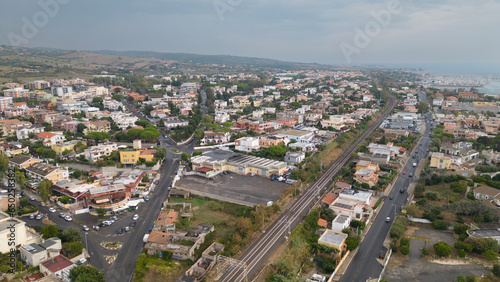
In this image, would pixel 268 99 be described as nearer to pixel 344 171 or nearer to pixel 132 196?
pixel 344 171

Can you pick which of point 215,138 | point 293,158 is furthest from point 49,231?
point 215,138

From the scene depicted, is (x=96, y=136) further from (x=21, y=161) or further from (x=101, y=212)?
(x=101, y=212)

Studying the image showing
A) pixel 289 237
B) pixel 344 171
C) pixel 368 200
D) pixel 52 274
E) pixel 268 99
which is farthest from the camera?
pixel 268 99

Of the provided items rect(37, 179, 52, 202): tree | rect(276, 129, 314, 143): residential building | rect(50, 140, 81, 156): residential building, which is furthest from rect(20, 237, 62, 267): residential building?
rect(276, 129, 314, 143): residential building

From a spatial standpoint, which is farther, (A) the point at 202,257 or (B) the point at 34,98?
(B) the point at 34,98

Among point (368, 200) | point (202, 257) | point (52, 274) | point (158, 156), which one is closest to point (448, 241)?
point (368, 200)

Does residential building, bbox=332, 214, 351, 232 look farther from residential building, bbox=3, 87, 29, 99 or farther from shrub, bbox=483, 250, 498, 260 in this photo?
residential building, bbox=3, 87, 29, 99

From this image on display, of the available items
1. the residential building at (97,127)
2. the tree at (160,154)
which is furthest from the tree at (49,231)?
the residential building at (97,127)
